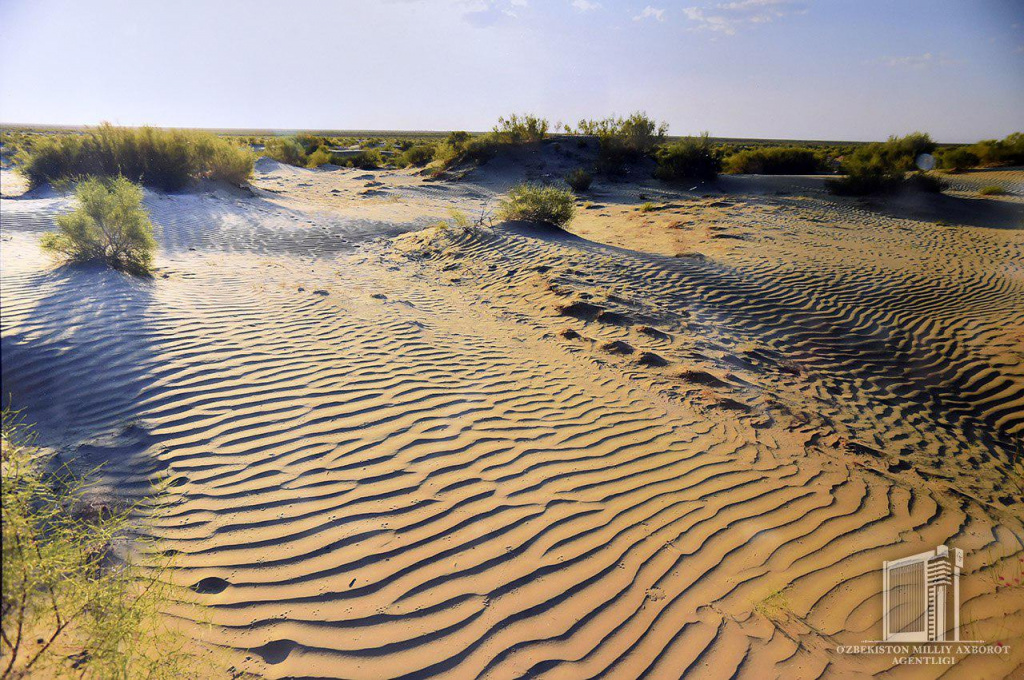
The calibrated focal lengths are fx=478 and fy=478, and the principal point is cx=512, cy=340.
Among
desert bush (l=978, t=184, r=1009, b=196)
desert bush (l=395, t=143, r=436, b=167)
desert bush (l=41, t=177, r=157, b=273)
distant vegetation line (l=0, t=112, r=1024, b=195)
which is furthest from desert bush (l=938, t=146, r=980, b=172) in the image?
desert bush (l=41, t=177, r=157, b=273)

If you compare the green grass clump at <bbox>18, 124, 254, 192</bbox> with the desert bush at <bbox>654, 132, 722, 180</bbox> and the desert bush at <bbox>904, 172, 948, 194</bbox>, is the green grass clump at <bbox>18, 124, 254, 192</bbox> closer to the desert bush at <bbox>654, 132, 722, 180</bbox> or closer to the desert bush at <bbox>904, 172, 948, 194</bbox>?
the desert bush at <bbox>654, 132, 722, 180</bbox>

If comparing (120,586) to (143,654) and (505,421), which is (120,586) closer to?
(143,654)

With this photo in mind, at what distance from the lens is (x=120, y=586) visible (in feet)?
6.95

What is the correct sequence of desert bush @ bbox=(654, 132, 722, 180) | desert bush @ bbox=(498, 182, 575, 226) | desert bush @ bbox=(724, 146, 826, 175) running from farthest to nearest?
desert bush @ bbox=(724, 146, 826, 175)
desert bush @ bbox=(654, 132, 722, 180)
desert bush @ bbox=(498, 182, 575, 226)

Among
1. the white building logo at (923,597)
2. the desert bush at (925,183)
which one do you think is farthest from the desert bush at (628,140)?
the white building logo at (923,597)

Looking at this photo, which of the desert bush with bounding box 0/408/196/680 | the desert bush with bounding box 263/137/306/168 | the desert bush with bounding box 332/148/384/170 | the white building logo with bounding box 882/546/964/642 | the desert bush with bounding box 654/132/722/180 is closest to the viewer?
the desert bush with bounding box 0/408/196/680

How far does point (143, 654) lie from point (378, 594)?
96 centimetres

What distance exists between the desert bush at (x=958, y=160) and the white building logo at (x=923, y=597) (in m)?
28.4

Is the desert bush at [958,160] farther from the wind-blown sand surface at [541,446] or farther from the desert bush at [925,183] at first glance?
the wind-blown sand surface at [541,446]

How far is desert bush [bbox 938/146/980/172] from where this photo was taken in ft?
74.9

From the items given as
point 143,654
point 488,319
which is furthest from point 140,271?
point 143,654

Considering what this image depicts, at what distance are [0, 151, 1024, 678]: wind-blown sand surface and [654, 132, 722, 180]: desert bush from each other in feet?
46.0

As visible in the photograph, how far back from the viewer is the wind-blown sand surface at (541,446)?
7.80ft

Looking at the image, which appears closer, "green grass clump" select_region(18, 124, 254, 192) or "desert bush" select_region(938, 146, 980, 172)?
"green grass clump" select_region(18, 124, 254, 192)
